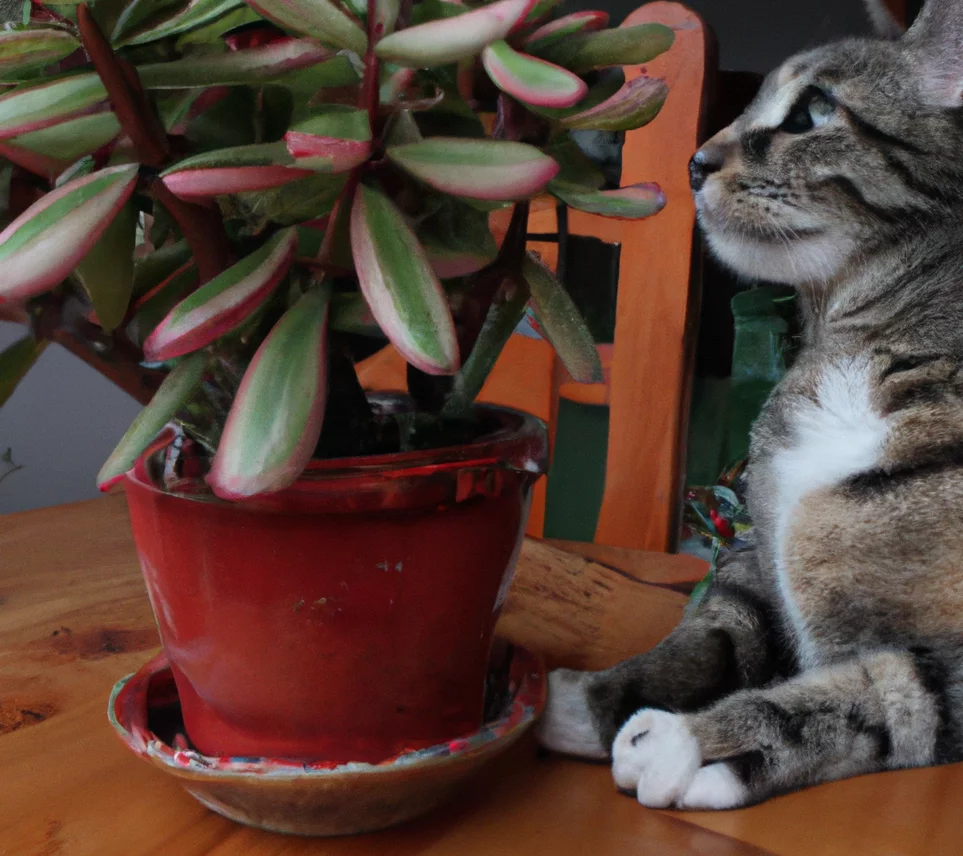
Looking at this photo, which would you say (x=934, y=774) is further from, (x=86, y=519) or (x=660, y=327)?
(x=86, y=519)

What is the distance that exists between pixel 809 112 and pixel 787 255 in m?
0.09

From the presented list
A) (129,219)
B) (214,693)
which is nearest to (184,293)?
(129,219)

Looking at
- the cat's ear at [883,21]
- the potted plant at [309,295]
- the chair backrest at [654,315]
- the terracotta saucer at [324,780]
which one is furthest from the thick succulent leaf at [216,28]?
the chair backrest at [654,315]

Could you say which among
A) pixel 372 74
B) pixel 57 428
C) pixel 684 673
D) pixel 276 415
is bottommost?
pixel 57 428

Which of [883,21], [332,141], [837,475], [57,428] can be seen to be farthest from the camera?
[57,428]

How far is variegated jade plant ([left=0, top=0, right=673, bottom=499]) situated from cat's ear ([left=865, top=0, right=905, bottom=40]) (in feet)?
1.35

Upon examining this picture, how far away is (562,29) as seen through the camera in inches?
13.6

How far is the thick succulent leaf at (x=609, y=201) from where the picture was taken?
35 cm

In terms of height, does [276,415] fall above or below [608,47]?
below

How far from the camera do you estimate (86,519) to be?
2.96 ft

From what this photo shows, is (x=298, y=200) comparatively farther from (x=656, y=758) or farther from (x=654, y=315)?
(x=654, y=315)

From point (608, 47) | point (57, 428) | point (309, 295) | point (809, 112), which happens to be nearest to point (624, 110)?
point (608, 47)

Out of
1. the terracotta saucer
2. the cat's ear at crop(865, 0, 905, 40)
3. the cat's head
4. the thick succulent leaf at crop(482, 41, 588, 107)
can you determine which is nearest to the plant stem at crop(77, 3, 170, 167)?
the thick succulent leaf at crop(482, 41, 588, 107)

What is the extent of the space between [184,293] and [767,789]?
0.35 meters
